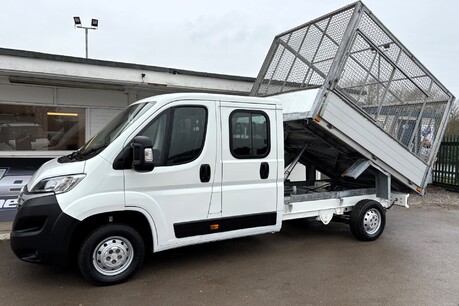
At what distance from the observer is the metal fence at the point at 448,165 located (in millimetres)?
11711

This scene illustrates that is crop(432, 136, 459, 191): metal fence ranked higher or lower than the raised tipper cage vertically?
lower

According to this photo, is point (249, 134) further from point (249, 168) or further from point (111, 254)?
point (111, 254)

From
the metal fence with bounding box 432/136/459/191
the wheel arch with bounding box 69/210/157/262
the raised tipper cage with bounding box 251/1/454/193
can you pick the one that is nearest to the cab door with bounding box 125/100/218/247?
the wheel arch with bounding box 69/210/157/262

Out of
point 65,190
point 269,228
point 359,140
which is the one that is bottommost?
point 269,228

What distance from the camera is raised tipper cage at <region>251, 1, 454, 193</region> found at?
212 inches

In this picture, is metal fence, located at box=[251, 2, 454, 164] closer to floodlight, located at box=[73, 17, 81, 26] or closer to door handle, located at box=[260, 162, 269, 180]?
door handle, located at box=[260, 162, 269, 180]

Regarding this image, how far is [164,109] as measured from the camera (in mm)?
4477

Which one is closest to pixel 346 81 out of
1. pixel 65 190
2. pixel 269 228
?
pixel 269 228

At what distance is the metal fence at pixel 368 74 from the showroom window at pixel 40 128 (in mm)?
4449

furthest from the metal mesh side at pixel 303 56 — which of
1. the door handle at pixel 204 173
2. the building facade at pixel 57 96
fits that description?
the door handle at pixel 204 173

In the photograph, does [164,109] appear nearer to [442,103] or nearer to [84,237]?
[84,237]

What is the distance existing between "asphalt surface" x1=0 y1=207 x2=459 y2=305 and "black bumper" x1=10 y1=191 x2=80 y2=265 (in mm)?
456

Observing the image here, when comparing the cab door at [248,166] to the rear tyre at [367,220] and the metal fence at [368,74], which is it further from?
the rear tyre at [367,220]

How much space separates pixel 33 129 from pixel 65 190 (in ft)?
15.6
